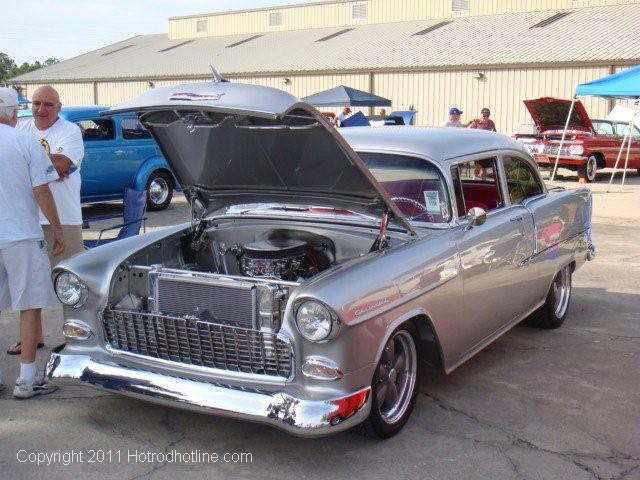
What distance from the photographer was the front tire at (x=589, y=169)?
55.2ft

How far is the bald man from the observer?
5.29 meters

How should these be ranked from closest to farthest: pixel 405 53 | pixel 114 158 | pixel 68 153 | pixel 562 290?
pixel 68 153
pixel 562 290
pixel 114 158
pixel 405 53

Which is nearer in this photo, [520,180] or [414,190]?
[414,190]

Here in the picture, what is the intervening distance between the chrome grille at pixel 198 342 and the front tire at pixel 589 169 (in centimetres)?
1436

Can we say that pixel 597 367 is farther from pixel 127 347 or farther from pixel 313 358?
pixel 127 347

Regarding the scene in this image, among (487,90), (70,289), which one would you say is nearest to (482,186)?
(70,289)

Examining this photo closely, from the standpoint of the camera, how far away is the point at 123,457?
3756mm

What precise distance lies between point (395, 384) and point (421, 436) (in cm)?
28

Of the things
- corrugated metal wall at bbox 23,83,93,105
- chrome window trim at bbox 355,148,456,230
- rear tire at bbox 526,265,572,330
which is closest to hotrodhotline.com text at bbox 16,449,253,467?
chrome window trim at bbox 355,148,456,230

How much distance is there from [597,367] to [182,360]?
2707 millimetres

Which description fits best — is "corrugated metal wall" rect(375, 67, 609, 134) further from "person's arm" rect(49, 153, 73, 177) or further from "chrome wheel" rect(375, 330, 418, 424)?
A: "chrome wheel" rect(375, 330, 418, 424)

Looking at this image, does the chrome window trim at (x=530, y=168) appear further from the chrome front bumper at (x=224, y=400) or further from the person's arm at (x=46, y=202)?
the person's arm at (x=46, y=202)

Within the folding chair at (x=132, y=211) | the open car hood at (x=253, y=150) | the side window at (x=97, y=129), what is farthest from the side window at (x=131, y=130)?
the open car hood at (x=253, y=150)

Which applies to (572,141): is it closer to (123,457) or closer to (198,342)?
(198,342)
